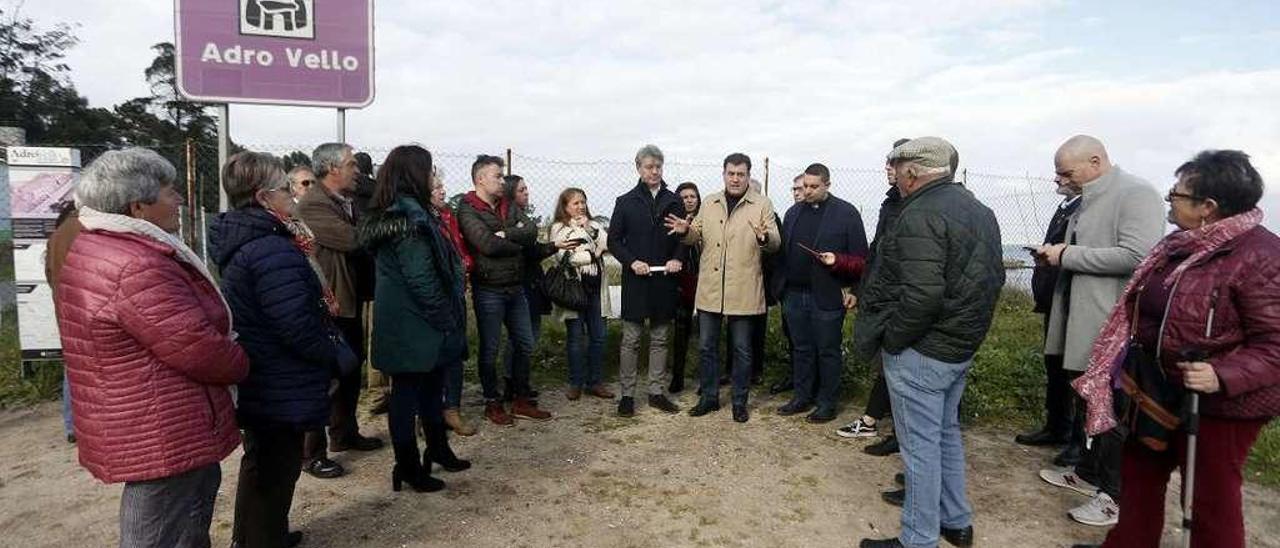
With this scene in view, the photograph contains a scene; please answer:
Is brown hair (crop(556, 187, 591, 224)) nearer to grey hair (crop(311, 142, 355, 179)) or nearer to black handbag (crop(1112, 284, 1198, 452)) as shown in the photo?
grey hair (crop(311, 142, 355, 179))

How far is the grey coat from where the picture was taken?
3.38m

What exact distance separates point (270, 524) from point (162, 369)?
37.0 inches

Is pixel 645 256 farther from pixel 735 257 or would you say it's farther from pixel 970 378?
pixel 970 378

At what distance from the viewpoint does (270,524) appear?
274 centimetres

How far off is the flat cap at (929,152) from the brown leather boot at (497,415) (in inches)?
127

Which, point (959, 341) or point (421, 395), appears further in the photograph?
point (421, 395)

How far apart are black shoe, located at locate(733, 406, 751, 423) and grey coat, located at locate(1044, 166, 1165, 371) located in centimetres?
208

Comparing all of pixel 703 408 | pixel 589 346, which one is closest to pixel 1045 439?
pixel 703 408

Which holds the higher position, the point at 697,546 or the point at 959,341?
the point at 959,341

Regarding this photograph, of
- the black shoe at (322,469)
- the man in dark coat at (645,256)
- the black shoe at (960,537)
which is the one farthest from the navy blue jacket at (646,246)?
the black shoe at (960,537)

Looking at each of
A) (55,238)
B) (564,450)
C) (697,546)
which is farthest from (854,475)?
(55,238)

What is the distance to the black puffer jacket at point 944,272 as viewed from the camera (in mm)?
2789

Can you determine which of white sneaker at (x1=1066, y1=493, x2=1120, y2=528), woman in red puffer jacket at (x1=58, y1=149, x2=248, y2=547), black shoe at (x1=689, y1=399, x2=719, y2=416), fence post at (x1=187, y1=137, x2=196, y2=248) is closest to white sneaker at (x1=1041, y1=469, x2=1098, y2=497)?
white sneaker at (x1=1066, y1=493, x2=1120, y2=528)

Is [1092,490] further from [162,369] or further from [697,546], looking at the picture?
[162,369]
